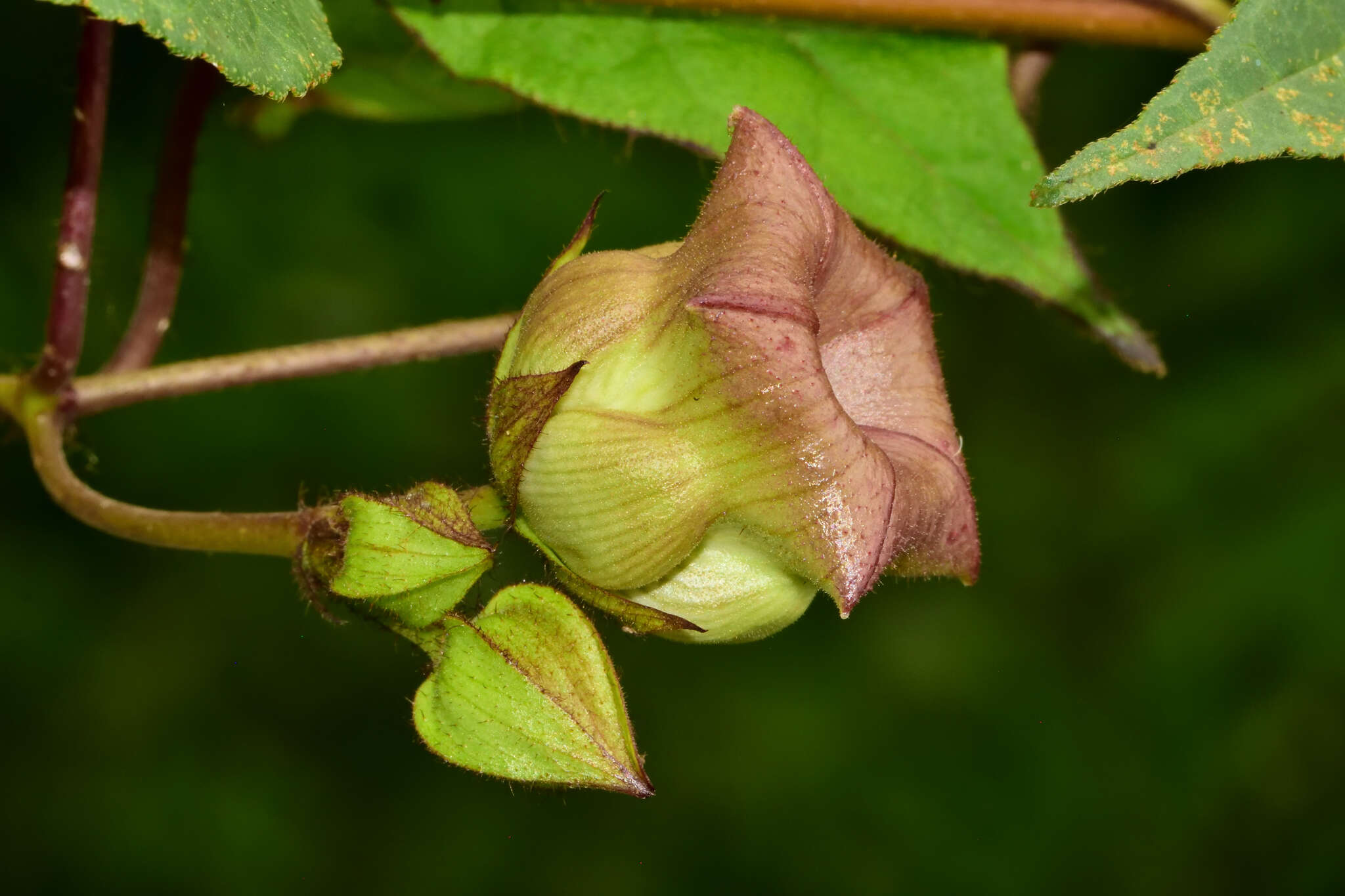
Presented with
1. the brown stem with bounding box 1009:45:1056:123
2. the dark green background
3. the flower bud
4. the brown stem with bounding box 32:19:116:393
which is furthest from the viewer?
the dark green background

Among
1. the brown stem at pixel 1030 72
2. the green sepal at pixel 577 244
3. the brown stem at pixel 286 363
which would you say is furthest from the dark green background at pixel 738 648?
the green sepal at pixel 577 244

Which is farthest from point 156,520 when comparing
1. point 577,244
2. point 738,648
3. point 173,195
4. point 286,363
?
point 738,648

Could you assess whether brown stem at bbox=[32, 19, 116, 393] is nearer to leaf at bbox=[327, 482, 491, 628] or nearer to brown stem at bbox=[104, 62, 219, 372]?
brown stem at bbox=[104, 62, 219, 372]

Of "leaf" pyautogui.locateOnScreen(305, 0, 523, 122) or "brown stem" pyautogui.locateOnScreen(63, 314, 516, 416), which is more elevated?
"leaf" pyautogui.locateOnScreen(305, 0, 523, 122)

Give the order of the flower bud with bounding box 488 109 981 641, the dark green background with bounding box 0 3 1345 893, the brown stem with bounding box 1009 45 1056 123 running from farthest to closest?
the dark green background with bounding box 0 3 1345 893 → the brown stem with bounding box 1009 45 1056 123 → the flower bud with bounding box 488 109 981 641

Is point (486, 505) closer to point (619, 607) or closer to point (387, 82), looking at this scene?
point (619, 607)

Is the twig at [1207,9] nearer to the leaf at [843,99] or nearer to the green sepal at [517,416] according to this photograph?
the leaf at [843,99]

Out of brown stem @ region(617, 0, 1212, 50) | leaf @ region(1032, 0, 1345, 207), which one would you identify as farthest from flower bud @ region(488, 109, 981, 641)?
brown stem @ region(617, 0, 1212, 50)
